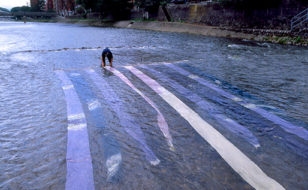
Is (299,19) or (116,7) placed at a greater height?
(116,7)

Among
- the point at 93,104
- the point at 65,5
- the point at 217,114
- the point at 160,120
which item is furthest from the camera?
the point at 65,5

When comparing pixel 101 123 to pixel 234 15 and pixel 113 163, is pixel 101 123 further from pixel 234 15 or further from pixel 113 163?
pixel 234 15

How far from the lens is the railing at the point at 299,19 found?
18766 millimetres

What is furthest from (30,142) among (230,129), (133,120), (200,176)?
(230,129)

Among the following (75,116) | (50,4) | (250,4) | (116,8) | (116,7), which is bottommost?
(75,116)

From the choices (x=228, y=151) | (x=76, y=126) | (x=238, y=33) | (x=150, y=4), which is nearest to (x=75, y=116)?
(x=76, y=126)

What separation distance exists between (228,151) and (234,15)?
26122mm

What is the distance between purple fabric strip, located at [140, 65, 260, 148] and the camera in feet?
14.4

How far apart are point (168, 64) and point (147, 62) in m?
1.14

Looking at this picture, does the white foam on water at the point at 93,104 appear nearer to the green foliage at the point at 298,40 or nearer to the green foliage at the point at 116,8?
the green foliage at the point at 298,40

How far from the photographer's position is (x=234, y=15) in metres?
26.8

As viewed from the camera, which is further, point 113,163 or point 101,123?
point 101,123

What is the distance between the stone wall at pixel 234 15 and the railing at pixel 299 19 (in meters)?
0.42

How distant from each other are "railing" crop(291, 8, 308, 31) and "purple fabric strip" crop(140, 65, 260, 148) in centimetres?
1589
